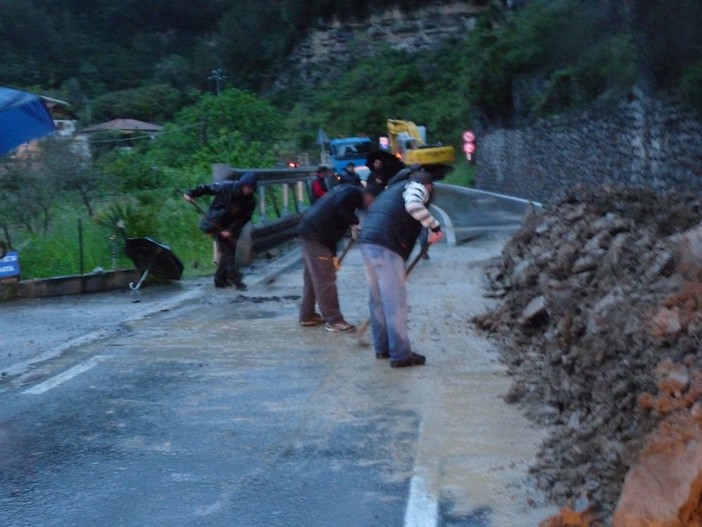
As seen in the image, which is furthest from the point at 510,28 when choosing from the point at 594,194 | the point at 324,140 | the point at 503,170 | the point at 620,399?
the point at 620,399

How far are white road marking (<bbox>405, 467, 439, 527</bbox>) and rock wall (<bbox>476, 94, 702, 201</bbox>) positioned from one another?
1114 centimetres

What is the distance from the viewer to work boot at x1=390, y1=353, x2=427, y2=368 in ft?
28.5

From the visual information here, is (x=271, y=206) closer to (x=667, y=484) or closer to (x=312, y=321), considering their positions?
(x=312, y=321)

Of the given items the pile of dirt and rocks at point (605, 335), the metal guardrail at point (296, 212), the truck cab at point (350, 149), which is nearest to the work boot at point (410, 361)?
A: the pile of dirt and rocks at point (605, 335)

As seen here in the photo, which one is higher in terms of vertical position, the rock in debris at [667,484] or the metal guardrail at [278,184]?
the metal guardrail at [278,184]

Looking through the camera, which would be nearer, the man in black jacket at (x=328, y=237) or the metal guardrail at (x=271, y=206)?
the man in black jacket at (x=328, y=237)

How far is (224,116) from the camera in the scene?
32719 millimetres

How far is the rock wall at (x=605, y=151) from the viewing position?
56.2 feet

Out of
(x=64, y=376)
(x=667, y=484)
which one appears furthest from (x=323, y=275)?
(x=667, y=484)

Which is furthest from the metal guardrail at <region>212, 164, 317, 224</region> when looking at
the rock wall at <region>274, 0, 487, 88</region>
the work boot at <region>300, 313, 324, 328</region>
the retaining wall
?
the rock wall at <region>274, 0, 487, 88</region>

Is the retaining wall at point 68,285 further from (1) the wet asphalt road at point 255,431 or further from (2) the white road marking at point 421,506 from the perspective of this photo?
(2) the white road marking at point 421,506

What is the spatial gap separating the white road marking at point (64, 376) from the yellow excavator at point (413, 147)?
32566 millimetres

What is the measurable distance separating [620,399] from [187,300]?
7874 millimetres

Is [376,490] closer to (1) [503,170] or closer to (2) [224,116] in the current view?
(2) [224,116]
